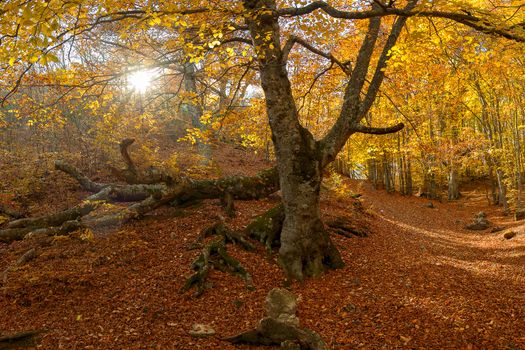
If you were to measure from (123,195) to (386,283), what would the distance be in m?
7.25

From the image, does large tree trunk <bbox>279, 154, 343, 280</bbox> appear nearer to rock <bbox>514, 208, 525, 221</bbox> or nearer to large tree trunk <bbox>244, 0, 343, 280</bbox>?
large tree trunk <bbox>244, 0, 343, 280</bbox>

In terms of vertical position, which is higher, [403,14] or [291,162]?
[403,14]

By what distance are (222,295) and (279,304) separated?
1.18 m

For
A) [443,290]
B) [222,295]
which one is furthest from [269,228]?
[443,290]

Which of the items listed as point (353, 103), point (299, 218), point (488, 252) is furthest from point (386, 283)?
point (488, 252)

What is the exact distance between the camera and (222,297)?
554 centimetres

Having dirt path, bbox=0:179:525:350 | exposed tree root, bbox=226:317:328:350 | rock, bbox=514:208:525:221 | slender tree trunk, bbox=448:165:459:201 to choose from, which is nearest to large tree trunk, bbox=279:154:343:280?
dirt path, bbox=0:179:525:350

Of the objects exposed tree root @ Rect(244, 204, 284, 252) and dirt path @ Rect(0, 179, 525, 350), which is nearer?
dirt path @ Rect(0, 179, 525, 350)

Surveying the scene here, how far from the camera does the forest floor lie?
4559 mm

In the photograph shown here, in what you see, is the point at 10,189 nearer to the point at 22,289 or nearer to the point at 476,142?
the point at 22,289

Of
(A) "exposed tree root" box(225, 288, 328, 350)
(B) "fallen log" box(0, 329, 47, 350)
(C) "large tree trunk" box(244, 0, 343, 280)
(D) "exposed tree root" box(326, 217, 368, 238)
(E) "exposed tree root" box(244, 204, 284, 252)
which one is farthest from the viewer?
(D) "exposed tree root" box(326, 217, 368, 238)

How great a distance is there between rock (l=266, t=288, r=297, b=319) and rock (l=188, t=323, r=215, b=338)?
2.81 feet

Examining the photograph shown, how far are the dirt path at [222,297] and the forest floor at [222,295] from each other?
0.06ft

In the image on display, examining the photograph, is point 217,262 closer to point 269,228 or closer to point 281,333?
point 269,228
